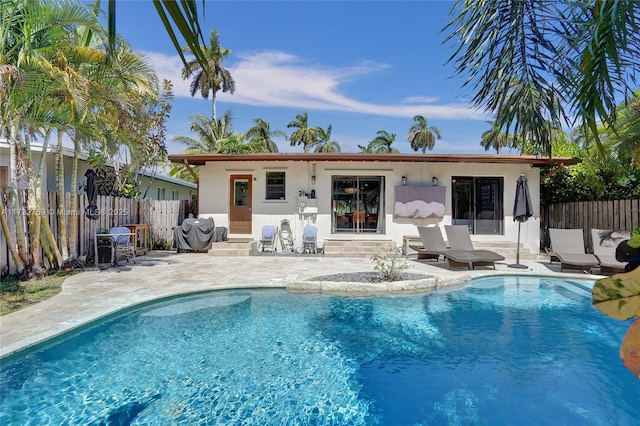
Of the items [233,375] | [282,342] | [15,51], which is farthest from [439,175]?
[15,51]

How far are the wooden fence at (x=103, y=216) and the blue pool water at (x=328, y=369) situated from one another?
151 inches

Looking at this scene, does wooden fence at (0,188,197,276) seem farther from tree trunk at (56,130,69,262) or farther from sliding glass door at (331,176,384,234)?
sliding glass door at (331,176,384,234)

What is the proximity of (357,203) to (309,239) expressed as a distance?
2.37 metres

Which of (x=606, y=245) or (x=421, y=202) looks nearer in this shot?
(x=606, y=245)

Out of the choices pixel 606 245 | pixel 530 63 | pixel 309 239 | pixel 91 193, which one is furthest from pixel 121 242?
pixel 606 245

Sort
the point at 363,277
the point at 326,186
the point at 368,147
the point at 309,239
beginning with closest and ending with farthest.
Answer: the point at 363,277 → the point at 309,239 → the point at 326,186 → the point at 368,147

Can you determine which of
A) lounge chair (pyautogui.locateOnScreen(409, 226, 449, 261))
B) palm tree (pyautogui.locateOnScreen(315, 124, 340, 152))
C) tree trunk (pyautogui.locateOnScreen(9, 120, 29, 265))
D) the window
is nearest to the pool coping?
lounge chair (pyautogui.locateOnScreen(409, 226, 449, 261))

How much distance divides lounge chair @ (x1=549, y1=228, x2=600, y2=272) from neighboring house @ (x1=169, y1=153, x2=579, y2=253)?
2.72m

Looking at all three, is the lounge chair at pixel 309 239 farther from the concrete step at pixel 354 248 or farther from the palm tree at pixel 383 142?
the palm tree at pixel 383 142

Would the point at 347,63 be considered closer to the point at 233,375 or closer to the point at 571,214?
the point at 571,214

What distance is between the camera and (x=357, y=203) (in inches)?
508

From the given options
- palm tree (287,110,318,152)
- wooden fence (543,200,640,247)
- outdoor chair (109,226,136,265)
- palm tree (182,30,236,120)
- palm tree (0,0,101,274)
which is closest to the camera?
palm tree (0,0,101,274)

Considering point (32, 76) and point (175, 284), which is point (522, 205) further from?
point (32, 76)

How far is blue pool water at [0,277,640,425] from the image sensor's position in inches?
132
